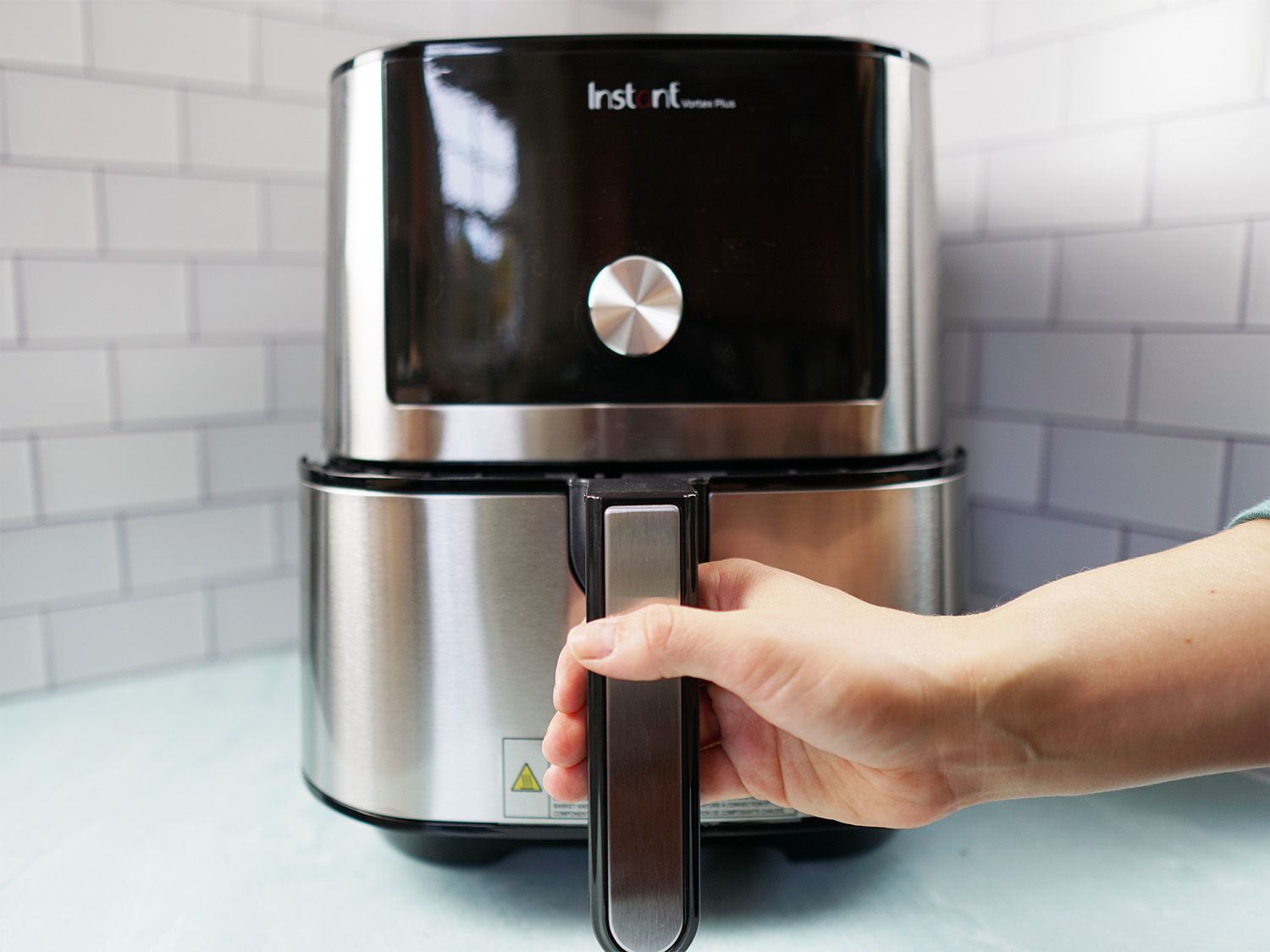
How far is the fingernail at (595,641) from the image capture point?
14.5 inches

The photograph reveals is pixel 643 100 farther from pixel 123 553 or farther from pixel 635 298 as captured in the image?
pixel 123 553

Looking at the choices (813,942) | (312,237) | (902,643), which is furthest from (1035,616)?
(312,237)

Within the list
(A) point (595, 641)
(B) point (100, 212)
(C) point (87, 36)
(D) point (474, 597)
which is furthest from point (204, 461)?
(A) point (595, 641)

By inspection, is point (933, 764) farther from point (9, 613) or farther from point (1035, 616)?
point (9, 613)

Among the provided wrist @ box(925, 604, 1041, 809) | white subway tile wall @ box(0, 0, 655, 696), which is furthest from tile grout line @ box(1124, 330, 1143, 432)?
white subway tile wall @ box(0, 0, 655, 696)

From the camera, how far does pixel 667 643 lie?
360mm

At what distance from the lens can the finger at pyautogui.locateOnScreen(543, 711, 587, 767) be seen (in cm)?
44

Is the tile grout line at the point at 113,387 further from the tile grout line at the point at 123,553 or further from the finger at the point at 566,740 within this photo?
the finger at the point at 566,740

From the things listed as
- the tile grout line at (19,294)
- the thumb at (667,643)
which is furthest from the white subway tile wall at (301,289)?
the thumb at (667,643)

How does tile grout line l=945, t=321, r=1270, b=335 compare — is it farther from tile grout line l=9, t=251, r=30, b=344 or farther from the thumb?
the thumb

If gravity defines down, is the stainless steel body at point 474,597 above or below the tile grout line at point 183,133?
below

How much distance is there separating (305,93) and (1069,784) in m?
0.77

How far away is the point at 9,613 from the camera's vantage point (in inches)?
30.1

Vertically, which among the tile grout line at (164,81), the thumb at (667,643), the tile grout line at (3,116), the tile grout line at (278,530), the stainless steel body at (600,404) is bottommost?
the tile grout line at (278,530)
